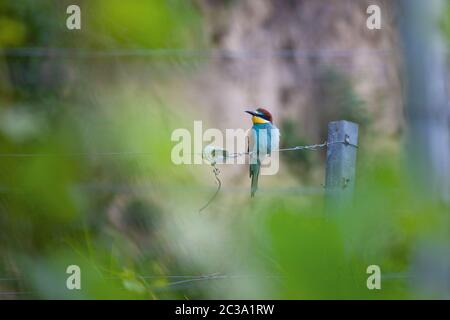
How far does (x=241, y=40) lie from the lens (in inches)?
66.0

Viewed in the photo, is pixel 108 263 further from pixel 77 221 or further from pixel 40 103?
pixel 40 103

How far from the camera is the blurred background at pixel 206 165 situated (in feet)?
1.74

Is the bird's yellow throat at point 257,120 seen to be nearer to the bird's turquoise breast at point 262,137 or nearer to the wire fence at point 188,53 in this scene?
the bird's turquoise breast at point 262,137

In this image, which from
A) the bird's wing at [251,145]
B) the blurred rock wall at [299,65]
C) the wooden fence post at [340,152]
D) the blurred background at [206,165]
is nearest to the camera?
the blurred background at [206,165]

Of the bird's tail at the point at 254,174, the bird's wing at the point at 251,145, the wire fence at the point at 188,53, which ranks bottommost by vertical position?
the bird's tail at the point at 254,174

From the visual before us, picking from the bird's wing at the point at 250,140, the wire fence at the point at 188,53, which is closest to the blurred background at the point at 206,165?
the wire fence at the point at 188,53

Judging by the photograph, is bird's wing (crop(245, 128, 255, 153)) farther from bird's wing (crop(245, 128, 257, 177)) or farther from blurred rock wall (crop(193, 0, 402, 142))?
blurred rock wall (crop(193, 0, 402, 142))

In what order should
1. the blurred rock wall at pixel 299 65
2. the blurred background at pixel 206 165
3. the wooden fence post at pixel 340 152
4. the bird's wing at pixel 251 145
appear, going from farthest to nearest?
the blurred rock wall at pixel 299 65, the bird's wing at pixel 251 145, the wooden fence post at pixel 340 152, the blurred background at pixel 206 165

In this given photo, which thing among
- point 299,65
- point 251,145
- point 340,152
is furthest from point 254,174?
point 299,65

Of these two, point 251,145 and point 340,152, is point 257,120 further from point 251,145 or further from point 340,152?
point 340,152

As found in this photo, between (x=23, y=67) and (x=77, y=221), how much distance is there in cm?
44

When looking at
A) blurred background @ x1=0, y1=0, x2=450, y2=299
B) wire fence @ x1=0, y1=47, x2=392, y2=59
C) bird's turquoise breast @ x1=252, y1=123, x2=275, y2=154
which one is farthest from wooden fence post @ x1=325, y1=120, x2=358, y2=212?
wire fence @ x1=0, y1=47, x2=392, y2=59

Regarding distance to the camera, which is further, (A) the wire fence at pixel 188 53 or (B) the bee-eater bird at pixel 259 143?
(B) the bee-eater bird at pixel 259 143

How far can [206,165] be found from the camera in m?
1.12
